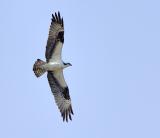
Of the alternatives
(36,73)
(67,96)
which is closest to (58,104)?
(67,96)

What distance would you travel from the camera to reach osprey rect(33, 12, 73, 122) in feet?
72.0

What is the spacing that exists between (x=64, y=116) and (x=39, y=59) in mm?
2518

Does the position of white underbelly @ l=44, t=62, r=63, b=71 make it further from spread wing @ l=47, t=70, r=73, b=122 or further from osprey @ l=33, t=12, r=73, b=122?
spread wing @ l=47, t=70, r=73, b=122

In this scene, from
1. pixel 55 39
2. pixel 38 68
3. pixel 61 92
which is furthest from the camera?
pixel 61 92

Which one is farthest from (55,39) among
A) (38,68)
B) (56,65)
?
(38,68)

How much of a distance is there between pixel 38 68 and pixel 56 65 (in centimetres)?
70

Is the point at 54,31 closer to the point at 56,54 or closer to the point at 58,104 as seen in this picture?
the point at 56,54

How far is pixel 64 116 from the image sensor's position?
2319 cm

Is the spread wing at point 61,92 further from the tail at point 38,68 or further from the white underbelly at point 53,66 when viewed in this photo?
the tail at point 38,68

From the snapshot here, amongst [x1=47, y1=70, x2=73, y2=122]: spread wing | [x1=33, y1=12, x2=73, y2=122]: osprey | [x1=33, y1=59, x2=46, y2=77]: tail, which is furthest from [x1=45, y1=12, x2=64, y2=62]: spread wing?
[x1=47, y1=70, x2=73, y2=122]: spread wing

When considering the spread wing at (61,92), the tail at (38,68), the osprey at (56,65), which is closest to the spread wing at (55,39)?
the osprey at (56,65)

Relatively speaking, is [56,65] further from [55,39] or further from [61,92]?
[61,92]

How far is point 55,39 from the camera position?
22141 mm

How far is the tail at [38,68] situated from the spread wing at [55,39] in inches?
11.8
